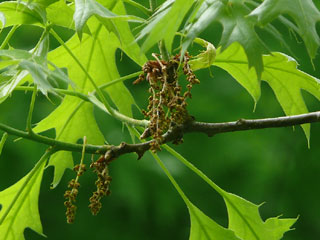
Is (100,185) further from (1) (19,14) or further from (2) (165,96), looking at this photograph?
(1) (19,14)

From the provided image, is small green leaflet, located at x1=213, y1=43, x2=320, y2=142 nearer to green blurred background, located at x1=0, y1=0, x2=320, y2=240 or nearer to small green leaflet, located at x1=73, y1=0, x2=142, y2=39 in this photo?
small green leaflet, located at x1=73, y1=0, x2=142, y2=39

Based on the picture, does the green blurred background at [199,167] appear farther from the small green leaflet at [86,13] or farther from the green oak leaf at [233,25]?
the green oak leaf at [233,25]

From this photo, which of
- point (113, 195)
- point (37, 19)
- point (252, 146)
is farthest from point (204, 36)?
point (37, 19)

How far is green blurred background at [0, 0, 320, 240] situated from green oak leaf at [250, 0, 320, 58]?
2275mm

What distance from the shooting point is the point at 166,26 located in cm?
86

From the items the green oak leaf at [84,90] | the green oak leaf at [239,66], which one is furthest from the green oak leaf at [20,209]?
the green oak leaf at [239,66]

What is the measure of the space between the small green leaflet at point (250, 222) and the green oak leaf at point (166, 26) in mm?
424

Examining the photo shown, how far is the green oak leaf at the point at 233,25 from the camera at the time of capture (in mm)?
859

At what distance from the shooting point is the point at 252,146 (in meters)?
3.60

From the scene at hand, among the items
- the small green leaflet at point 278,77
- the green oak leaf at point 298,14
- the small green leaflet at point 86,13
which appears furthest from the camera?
the small green leaflet at point 278,77

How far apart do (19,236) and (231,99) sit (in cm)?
235

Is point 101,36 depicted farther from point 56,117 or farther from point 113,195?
point 113,195

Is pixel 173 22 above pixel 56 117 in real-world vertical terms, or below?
above

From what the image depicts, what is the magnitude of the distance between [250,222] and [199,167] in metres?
2.31
